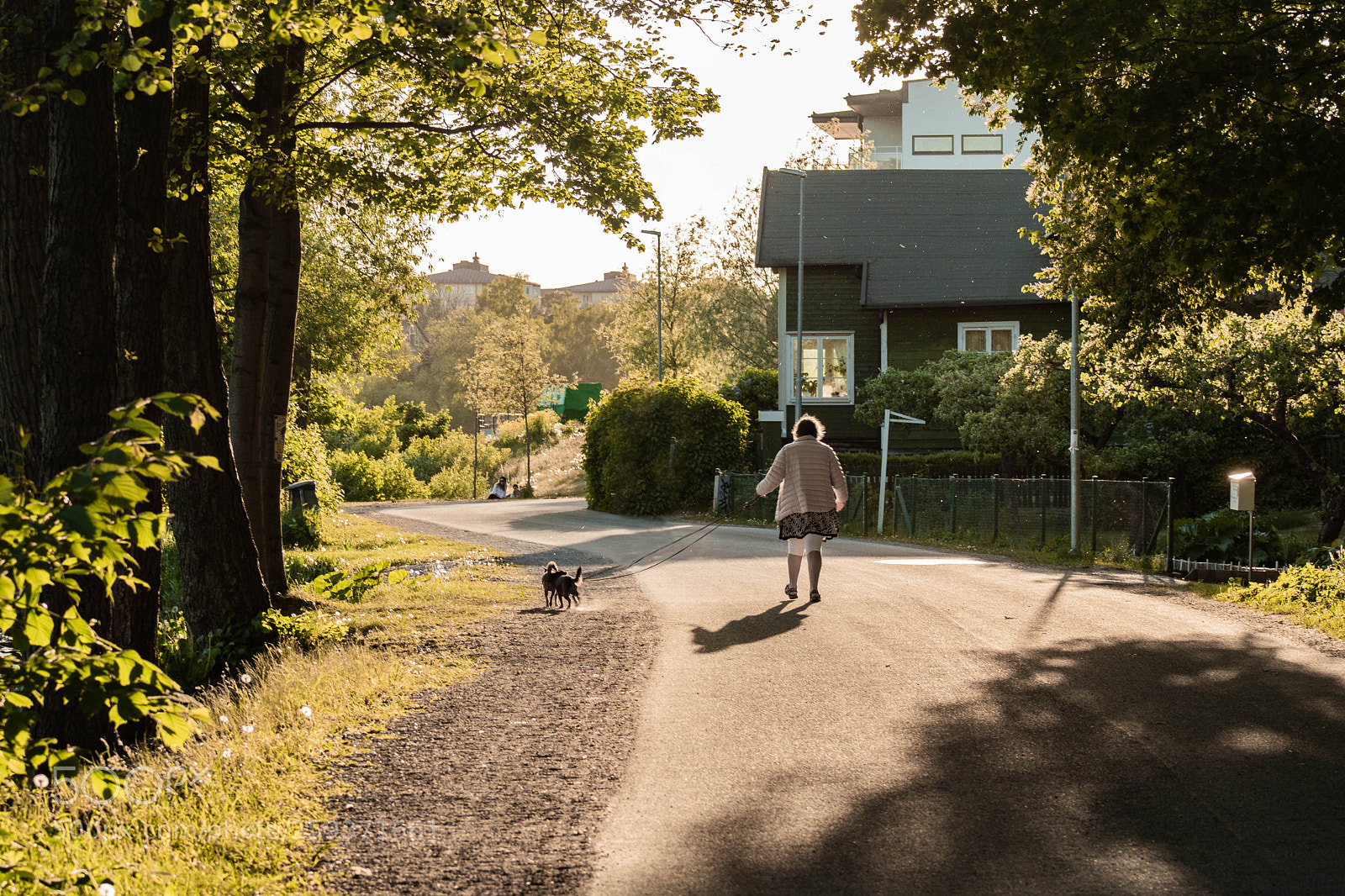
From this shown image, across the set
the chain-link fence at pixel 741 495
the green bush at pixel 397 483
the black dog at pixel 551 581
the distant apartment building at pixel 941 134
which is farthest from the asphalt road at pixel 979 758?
the distant apartment building at pixel 941 134

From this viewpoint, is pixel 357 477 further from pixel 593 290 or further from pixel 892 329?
pixel 593 290

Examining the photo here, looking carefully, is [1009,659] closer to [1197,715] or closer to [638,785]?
[1197,715]

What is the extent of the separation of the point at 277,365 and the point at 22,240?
5575 mm

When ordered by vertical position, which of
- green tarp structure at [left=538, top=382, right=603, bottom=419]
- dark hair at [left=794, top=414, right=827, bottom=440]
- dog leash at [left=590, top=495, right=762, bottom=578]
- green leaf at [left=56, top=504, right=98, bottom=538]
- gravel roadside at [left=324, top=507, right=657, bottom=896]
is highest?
green tarp structure at [left=538, top=382, right=603, bottom=419]

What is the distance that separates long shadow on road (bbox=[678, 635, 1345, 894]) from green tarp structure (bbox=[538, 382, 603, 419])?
62.2 metres

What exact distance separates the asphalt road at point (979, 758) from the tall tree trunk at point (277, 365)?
4.41m

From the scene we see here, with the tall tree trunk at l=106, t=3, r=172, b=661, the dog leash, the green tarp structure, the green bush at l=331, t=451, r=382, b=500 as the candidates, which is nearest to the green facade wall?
the dog leash

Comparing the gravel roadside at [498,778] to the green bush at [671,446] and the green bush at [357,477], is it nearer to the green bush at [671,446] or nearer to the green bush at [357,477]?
the green bush at [671,446]

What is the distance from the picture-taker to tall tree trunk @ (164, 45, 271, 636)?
9.19m

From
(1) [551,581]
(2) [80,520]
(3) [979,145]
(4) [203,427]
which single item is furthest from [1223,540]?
(3) [979,145]

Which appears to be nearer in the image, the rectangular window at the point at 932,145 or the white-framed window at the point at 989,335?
the white-framed window at the point at 989,335

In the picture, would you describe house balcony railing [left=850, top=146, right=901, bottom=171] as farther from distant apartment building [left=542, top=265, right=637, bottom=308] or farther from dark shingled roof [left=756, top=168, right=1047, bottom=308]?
distant apartment building [left=542, top=265, right=637, bottom=308]

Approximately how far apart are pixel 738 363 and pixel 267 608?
172 feet

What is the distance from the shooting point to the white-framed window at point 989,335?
111 feet
